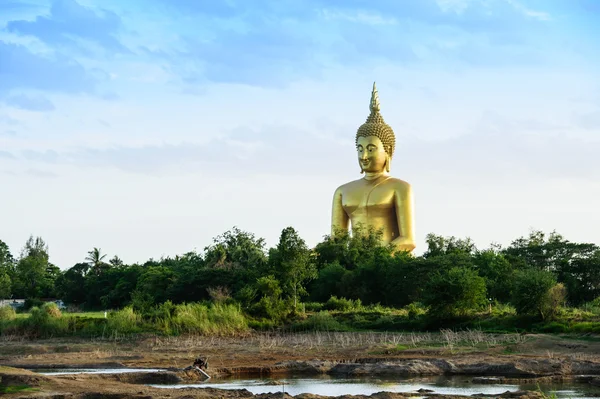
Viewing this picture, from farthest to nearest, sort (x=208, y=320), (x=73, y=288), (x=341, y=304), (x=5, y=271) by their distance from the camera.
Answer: (x=5, y=271), (x=73, y=288), (x=341, y=304), (x=208, y=320)

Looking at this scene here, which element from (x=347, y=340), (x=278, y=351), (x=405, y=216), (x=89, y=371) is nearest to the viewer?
(x=89, y=371)

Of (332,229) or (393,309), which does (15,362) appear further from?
(332,229)

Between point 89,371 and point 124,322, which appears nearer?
point 89,371

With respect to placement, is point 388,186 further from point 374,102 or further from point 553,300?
point 553,300

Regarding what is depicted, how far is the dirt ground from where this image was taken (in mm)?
23875

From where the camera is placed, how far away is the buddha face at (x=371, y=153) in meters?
49.2

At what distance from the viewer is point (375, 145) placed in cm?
4919

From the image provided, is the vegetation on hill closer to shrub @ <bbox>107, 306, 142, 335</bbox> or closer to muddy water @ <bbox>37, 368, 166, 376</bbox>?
shrub @ <bbox>107, 306, 142, 335</bbox>

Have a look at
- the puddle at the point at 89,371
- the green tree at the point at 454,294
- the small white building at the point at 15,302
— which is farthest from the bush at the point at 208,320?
the small white building at the point at 15,302

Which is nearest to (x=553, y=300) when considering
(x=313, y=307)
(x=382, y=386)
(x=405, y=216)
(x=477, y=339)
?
(x=477, y=339)

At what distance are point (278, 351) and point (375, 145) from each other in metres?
23.1

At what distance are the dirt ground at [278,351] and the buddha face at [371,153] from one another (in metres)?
18.3

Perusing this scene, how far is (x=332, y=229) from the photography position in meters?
51.3

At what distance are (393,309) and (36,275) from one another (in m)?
36.1
